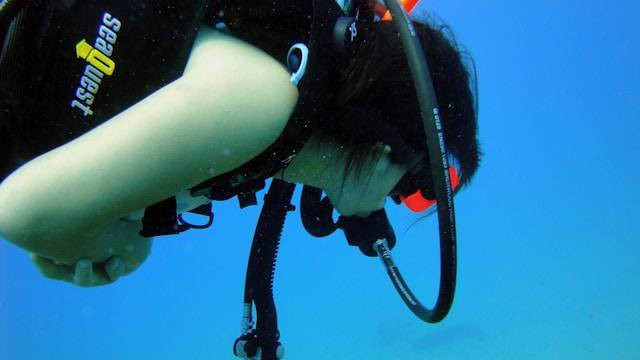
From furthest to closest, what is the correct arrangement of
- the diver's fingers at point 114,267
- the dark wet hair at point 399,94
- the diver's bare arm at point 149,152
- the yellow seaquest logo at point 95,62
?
the diver's fingers at point 114,267 → the dark wet hair at point 399,94 → the yellow seaquest logo at point 95,62 → the diver's bare arm at point 149,152

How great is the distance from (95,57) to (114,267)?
1.65 feet

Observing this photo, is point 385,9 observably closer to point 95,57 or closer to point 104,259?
point 95,57

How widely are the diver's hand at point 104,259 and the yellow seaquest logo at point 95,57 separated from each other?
0.32 metres

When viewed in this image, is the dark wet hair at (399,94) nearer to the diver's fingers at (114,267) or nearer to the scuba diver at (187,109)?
the scuba diver at (187,109)

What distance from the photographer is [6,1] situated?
0.85m

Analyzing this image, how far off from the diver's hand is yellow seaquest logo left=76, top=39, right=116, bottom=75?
32 centimetres

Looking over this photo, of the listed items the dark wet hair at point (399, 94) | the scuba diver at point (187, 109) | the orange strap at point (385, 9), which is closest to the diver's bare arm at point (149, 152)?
the scuba diver at point (187, 109)

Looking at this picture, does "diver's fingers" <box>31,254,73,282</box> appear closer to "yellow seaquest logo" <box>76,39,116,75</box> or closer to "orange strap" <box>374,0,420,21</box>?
"yellow seaquest logo" <box>76,39,116,75</box>

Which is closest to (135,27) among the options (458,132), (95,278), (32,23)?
(32,23)

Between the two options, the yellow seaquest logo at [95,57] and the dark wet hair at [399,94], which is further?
the dark wet hair at [399,94]

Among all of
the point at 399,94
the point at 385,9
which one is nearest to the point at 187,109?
the point at 399,94

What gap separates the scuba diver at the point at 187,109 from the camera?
76 centimetres

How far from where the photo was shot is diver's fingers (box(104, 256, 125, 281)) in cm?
115

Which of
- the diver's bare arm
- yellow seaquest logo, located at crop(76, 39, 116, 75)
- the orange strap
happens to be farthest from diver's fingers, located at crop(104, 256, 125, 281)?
the orange strap
